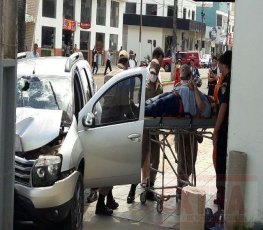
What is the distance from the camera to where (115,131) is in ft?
20.3

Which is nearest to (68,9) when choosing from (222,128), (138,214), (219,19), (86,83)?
(86,83)

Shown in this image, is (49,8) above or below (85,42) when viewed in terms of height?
above

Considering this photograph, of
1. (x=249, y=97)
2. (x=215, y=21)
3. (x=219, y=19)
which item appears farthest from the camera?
(x=219, y=19)

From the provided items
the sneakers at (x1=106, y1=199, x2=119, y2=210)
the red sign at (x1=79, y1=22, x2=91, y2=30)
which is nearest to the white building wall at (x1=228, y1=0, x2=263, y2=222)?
the sneakers at (x1=106, y1=199, x2=119, y2=210)

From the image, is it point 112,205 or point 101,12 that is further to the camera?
point 101,12

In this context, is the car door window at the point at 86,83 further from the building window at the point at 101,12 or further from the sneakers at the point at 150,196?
the building window at the point at 101,12

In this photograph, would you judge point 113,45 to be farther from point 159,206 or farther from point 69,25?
point 159,206

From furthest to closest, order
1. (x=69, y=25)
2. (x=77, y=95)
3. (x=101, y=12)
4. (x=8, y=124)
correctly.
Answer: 1. (x=101, y=12)
2. (x=69, y=25)
3. (x=77, y=95)
4. (x=8, y=124)

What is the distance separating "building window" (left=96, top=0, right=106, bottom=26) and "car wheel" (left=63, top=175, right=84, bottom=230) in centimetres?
4081

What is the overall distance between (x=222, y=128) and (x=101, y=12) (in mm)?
41300

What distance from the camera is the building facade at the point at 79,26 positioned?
124ft

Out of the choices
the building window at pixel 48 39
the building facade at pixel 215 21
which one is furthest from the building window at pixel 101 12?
the building facade at pixel 215 21

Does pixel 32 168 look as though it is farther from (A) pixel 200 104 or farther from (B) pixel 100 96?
(A) pixel 200 104

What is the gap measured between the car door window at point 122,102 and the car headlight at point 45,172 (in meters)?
1.30
